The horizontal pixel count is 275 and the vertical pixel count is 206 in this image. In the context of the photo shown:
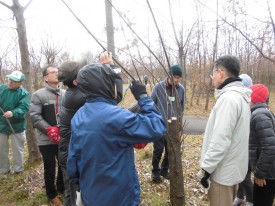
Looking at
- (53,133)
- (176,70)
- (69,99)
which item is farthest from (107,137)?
(176,70)

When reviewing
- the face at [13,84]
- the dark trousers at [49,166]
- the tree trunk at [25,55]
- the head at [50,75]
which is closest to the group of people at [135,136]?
the dark trousers at [49,166]

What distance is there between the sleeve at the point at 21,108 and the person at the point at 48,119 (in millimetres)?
1092

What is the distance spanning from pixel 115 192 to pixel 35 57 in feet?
49.5

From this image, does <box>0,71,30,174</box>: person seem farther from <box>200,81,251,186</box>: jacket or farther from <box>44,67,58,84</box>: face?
<box>200,81,251,186</box>: jacket

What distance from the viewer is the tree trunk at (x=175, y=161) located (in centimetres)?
280

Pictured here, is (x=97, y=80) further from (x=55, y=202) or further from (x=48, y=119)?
(x=55, y=202)

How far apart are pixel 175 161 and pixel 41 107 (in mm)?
1966

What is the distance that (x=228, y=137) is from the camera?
2086 millimetres

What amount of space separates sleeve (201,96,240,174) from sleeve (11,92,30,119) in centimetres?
351

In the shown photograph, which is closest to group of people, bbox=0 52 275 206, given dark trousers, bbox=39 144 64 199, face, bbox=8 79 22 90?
dark trousers, bbox=39 144 64 199

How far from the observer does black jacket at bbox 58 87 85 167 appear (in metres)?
2.60

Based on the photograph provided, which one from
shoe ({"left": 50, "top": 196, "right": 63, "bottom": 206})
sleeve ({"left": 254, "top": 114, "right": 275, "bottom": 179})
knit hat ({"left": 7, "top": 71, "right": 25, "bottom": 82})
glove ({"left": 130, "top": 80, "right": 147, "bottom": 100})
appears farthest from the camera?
knit hat ({"left": 7, "top": 71, "right": 25, "bottom": 82})

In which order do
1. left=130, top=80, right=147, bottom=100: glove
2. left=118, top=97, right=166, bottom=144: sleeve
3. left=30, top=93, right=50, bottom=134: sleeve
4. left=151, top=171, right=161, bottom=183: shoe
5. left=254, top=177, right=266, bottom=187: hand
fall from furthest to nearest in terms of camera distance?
left=151, top=171, right=161, bottom=183: shoe → left=30, top=93, right=50, bottom=134: sleeve → left=254, top=177, right=266, bottom=187: hand → left=130, top=80, right=147, bottom=100: glove → left=118, top=97, right=166, bottom=144: sleeve

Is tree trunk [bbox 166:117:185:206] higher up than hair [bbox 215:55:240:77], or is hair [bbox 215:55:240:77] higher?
hair [bbox 215:55:240:77]
